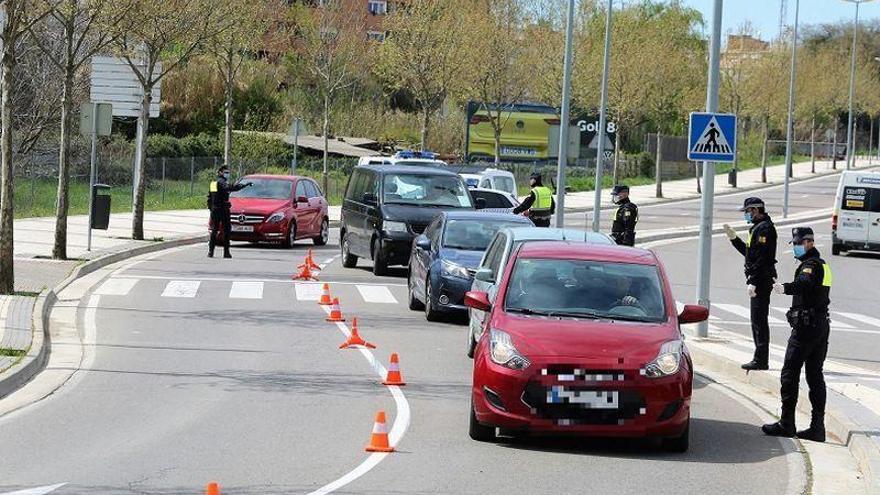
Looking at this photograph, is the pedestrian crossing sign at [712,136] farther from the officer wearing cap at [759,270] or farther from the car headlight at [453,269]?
the car headlight at [453,269]

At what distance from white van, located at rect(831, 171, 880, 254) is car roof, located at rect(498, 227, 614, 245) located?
29.8m

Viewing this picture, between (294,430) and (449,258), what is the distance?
9207 mm

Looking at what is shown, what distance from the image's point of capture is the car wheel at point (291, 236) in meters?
36.3

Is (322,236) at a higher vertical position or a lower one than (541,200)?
lower

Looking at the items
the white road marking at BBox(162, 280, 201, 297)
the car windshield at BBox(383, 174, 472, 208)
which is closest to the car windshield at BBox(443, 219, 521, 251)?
the white road marking at BBox(162, 280, 201, 297)

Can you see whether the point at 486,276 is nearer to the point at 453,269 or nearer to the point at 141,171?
the point at 453,269

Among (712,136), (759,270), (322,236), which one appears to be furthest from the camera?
(322,236)

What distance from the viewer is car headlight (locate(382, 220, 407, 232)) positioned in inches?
1114

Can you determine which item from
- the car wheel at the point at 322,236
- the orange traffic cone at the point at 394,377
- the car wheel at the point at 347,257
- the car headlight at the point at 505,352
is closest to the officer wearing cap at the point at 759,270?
the orange traffic cone at the point at 394,377

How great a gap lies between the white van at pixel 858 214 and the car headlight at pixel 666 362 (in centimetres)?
3351

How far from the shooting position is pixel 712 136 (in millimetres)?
20109

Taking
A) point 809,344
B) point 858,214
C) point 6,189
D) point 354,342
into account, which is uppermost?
point 858,214

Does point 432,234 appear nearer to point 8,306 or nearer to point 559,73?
point 8,306

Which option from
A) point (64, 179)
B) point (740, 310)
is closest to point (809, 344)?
point (740, 310)
